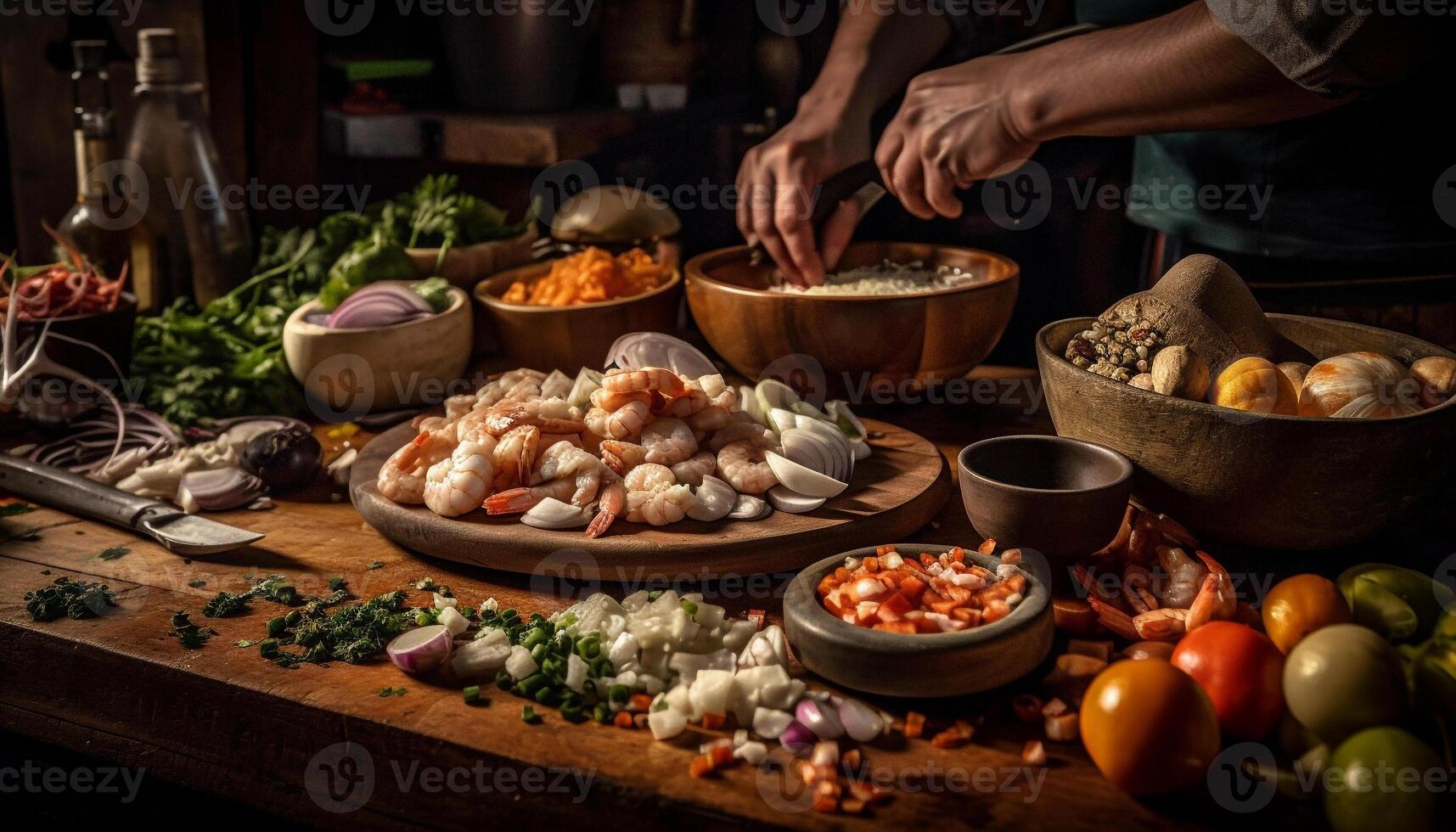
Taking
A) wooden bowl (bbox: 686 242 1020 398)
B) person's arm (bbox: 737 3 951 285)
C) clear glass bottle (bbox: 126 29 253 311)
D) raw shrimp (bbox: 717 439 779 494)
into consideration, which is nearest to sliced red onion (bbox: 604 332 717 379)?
wooden bowl (bbox: 686 242 1020 398)

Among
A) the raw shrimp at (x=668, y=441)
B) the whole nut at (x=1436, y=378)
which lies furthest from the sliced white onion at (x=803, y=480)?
the whole nut at (x=1436, y=378)

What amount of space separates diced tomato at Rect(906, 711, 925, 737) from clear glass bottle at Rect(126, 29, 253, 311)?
1.93 metres

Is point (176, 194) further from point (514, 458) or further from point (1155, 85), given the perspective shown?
point (1155, 85)

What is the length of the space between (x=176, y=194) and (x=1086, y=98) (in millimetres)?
1812

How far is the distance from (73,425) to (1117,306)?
5.55 ft

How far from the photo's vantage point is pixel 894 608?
1112mm

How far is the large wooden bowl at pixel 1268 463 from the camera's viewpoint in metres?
1.19

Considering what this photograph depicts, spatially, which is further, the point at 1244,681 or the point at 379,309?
the point at 379,309

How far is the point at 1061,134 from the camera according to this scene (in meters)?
1.87

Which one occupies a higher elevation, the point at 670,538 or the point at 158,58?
the point at 158,58

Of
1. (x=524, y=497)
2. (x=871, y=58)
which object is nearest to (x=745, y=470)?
(x=524, y=497)

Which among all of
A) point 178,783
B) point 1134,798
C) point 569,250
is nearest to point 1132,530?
point 1134,798

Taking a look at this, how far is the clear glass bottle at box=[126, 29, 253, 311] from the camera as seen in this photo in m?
2.33

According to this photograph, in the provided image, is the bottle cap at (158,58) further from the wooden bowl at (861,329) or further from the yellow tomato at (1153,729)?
the yellow tomato at (1153,729)
